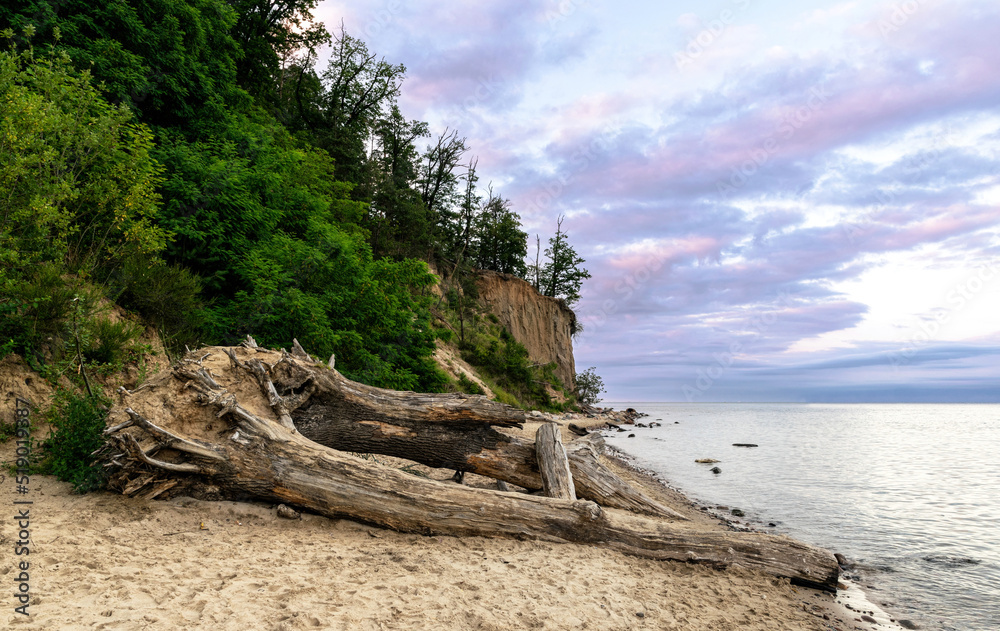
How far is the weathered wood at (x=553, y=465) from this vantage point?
20.8 ft

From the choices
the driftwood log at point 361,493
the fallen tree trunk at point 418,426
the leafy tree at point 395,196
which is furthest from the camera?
the leafy tree at point 395,196

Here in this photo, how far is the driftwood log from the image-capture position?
5.46 metres

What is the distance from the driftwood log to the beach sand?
0.56 feet

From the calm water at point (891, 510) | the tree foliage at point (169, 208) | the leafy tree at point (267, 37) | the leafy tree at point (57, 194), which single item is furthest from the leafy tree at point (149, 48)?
the calm water at point (891, 510)

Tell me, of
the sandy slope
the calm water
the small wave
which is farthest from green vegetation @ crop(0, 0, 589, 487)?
the small wave

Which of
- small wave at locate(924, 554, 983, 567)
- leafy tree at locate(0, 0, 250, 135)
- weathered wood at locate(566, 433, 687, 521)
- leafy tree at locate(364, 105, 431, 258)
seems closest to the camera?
weathered wood at locate(566, 433, 687, 521)

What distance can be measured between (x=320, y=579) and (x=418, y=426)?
2969 millimetres

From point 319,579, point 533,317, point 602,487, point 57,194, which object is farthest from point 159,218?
point 533,317

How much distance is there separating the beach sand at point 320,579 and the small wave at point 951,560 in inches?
160

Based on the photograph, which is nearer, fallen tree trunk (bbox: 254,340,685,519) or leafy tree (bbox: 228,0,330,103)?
fallen tree trunk (bbox: 254,340,685,519)

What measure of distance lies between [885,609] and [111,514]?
8.81 m

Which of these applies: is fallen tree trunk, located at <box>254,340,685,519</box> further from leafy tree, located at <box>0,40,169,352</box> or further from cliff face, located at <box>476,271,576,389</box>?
cliff face, located at <box>476,271,576,389</box>

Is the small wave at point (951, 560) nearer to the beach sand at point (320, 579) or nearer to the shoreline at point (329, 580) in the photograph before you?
the shoreline at point (329, 580)

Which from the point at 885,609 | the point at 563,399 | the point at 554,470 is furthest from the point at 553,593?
the point at 563,399
